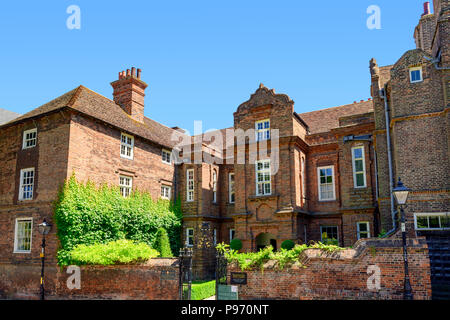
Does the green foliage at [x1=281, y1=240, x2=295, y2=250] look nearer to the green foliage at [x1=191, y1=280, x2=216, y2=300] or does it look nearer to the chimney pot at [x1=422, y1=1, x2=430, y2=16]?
the green foliage at [x1=191, y1=280, x2=216, y2=300]

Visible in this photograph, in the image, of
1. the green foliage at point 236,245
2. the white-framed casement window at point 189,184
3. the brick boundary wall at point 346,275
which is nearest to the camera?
the brick boundary wall at point 346,275

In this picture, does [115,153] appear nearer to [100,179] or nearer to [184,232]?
[100,179]

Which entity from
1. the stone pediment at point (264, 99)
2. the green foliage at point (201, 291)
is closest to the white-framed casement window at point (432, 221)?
the stone pediment at point (264, 99)

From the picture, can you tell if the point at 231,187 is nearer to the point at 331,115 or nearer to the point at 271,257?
the point at 331,115

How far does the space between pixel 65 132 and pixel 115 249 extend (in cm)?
768

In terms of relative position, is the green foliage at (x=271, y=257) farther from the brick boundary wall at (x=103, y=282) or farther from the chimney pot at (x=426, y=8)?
the chimney pot at (x=426, y=8)

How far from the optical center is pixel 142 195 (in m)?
24.5

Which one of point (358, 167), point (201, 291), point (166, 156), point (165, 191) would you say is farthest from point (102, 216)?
point (358, 167)

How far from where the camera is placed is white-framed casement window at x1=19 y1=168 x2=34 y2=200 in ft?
69.2

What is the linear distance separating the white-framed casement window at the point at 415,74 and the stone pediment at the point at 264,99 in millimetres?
7299

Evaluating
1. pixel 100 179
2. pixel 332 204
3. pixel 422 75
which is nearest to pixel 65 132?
pixel 100 179

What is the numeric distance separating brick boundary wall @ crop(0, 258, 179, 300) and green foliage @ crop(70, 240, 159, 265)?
30 centimetres

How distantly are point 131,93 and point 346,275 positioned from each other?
20.3 metres

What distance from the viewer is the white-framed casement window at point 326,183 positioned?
2373 cm
